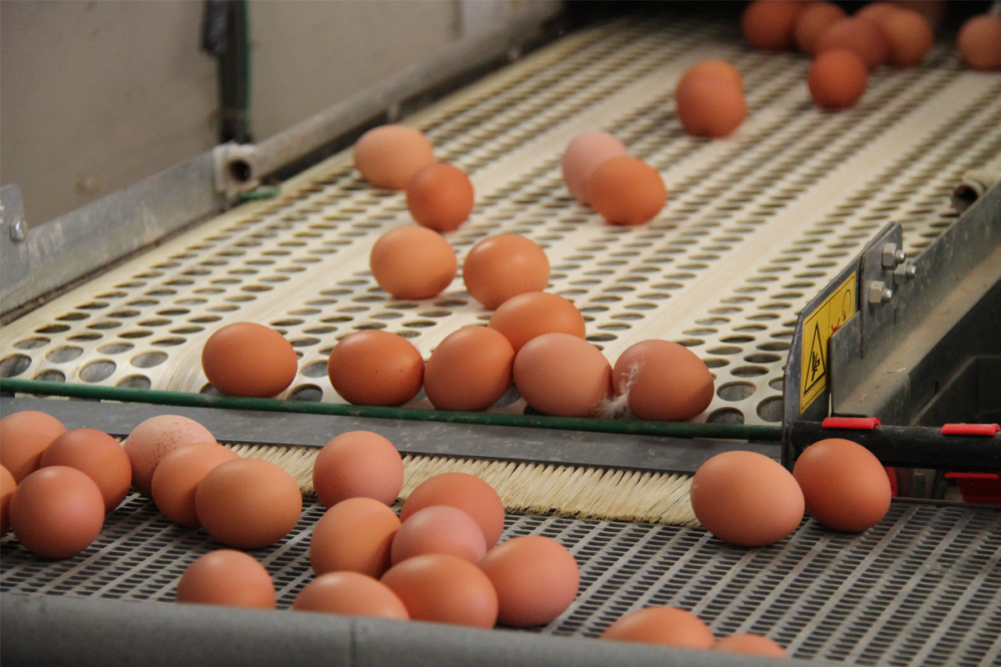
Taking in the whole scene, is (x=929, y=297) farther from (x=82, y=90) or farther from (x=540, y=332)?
(x=82, y=90)

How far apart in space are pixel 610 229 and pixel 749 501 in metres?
1.15

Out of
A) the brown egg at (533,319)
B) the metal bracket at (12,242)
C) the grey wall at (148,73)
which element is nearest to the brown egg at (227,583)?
the brown egg at (533,319)

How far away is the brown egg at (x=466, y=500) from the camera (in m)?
1.34

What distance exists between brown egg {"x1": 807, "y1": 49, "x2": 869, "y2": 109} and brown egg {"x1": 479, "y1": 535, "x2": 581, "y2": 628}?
2.00 m

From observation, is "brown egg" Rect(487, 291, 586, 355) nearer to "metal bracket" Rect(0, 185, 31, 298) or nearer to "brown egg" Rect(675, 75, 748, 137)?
"metal bracket" Rect(0, 185, 31, 298)

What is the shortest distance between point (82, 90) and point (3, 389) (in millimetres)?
783

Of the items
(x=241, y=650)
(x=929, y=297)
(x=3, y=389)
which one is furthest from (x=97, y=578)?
(x=929, y=297)

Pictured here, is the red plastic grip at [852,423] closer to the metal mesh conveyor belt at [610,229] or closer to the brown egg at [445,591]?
the metal mesh conveyor belt at [610,229]

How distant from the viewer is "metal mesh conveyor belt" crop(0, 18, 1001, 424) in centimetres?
194

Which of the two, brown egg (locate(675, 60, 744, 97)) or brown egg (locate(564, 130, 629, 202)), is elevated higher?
brown egg (locate(675, 60, 744, 97))

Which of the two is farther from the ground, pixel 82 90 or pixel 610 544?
pixel 82 90

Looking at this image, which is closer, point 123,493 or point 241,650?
point 241,650

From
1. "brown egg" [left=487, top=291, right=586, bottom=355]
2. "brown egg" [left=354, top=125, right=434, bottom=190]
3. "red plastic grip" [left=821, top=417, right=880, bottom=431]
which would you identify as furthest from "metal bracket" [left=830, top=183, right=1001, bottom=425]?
"brown egg" [left=354, top=125, right=434, bottom=190]

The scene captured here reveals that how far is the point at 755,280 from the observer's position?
2.17m
